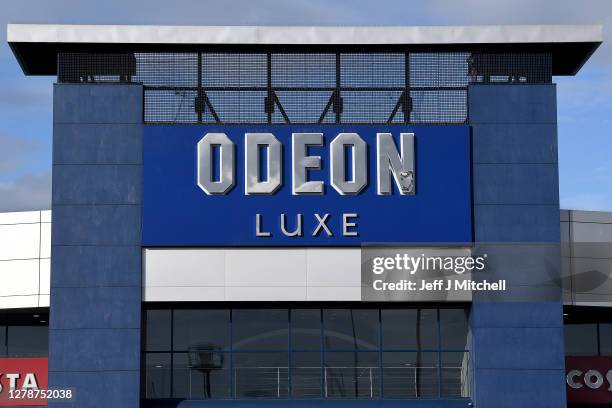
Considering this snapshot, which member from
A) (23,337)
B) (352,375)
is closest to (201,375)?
(352,375)

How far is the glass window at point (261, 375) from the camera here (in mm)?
42031

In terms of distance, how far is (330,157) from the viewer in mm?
41719

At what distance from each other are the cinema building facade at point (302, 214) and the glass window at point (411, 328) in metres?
0.07

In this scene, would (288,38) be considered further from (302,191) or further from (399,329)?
(399,329)

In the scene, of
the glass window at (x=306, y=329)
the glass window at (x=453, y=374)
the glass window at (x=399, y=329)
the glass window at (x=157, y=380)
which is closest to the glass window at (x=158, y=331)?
the glass window at (x=157, y=380)

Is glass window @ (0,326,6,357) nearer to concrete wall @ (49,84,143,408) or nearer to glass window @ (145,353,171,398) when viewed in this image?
concrete wall @ (49,84,143,408)

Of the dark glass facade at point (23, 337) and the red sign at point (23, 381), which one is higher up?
the dark glass facade at point (23, 337)

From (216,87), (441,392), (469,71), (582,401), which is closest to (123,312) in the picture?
(216,87)

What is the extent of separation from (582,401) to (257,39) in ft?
60.0

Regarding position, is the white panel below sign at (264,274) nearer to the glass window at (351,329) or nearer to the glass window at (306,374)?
the glass window at (351,329)

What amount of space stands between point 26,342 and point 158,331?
320 inches

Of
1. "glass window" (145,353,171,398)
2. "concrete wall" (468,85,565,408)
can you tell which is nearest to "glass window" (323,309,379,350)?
"concrete wall" (468,85,565,408)

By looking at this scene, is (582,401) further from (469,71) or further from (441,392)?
(469,71)

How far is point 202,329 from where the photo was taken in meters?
42.5
